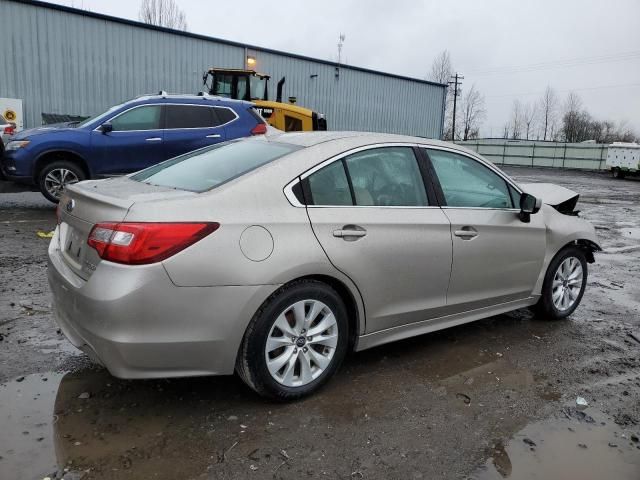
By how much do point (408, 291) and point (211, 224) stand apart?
145 centimetres

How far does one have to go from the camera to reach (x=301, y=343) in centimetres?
317

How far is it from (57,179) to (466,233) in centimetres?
736

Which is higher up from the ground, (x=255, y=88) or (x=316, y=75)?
(x=316, y=75)

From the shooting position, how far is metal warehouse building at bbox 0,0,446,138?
61.6 ft

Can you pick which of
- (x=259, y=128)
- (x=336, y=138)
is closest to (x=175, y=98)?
(x=259, y=128)

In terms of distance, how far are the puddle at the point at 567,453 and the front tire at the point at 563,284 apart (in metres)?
1.68

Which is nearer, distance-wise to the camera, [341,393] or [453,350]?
[341,393]

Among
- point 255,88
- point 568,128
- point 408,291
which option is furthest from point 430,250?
point 568,128

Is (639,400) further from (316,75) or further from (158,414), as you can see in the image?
(316,75)

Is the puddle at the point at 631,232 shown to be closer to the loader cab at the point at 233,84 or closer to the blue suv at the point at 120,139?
the blue suv at the point at 120,139

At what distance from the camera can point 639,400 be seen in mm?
3529

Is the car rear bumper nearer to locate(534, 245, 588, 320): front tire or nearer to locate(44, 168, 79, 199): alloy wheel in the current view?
locate(534, 245, 588, 320): front tire

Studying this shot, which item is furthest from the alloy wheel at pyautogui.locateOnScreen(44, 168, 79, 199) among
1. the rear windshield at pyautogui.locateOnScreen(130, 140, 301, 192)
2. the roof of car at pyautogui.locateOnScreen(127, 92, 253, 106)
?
the rear windshield at pyautogui.locateOnScreen(130, 140, 301, 192)

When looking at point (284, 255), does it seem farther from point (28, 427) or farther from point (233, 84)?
point (233, 84)
